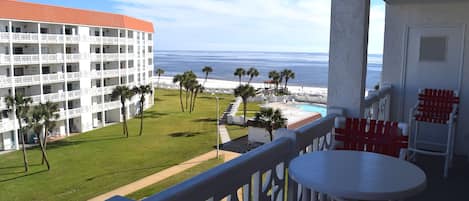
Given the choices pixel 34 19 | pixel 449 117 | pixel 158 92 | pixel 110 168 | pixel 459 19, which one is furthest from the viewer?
pixel 158 92

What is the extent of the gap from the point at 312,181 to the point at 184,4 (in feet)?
210

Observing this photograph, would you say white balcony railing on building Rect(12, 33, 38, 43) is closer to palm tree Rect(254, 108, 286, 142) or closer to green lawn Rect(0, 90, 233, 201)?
green lawn Rect(0, 90, 233, 201)

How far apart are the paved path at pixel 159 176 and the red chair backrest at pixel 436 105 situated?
9.52 m

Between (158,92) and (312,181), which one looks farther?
(158,92)

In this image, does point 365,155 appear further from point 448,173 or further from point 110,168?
point 110,168

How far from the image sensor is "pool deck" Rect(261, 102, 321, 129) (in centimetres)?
1960

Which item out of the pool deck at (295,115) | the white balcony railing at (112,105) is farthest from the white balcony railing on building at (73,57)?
the pool deck at (295,115)

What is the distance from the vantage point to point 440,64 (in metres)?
3.95

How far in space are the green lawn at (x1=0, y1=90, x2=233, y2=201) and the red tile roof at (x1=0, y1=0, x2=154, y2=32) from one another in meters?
6.96

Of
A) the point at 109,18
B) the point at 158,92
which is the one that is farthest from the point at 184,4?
the point at 109,18

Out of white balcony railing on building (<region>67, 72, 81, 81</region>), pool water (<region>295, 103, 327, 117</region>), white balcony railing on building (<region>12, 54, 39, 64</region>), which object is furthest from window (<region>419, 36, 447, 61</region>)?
pool water (<region>295, 103, 327, 117</region>)

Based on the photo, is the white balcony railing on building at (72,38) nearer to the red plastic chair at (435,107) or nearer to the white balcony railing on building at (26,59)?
the white balcony railing on building at (26,59)

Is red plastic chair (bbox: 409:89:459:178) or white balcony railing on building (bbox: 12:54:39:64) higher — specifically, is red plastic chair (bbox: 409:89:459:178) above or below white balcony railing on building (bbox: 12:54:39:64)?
below

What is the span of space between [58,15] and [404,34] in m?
21.8
